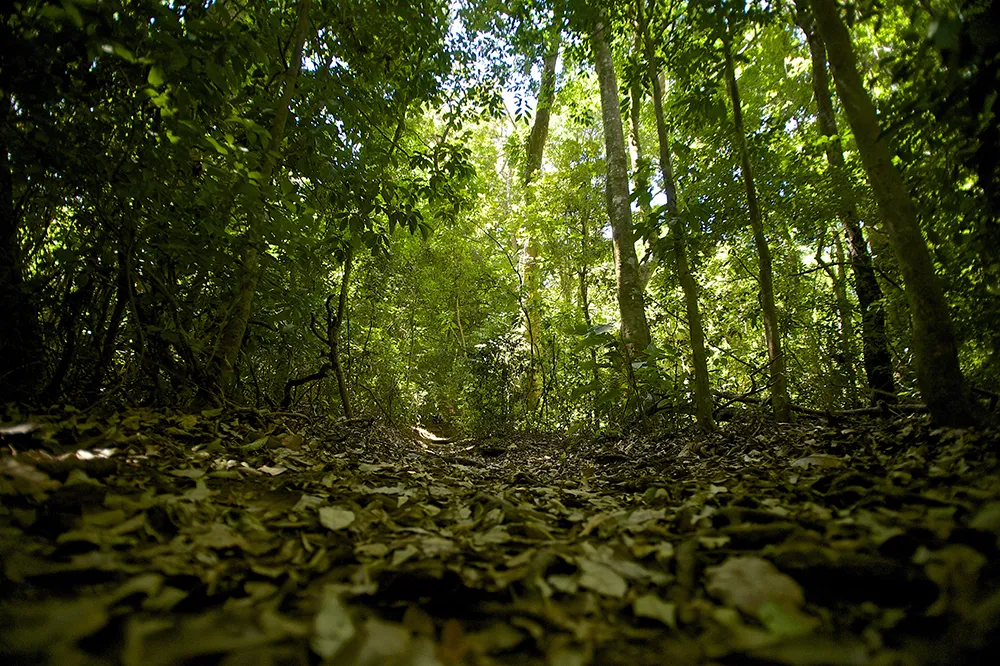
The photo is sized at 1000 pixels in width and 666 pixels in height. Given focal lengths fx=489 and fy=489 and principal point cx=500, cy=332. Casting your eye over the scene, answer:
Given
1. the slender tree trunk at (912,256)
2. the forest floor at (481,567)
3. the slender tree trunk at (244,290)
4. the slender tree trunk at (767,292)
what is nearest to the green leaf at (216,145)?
the slender tree trunk at (244,290)

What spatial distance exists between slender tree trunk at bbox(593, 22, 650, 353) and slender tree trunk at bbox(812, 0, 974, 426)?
2518 millimetres

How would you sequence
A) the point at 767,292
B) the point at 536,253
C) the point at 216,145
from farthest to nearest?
the point at 536,253, the point at 767,292, the point at 216,145

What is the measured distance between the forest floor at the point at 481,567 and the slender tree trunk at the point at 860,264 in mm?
2895

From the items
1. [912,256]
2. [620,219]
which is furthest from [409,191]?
[912,256]

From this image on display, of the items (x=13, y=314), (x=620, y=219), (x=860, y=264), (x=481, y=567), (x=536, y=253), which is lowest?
(x=481, y=567)

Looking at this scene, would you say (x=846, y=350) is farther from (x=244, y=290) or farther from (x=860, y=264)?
(x=244, y=290)

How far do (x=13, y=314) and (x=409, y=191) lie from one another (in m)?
2.45

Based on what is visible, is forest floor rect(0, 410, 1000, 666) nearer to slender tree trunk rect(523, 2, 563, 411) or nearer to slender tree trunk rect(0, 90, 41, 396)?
slender tree trunk rect(0, 90, 41, 396)

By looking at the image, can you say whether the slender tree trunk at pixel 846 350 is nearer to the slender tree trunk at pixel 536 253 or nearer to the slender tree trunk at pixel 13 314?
the slender tree trunk at pixel 536 253

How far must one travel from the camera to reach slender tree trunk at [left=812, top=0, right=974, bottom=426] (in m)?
1.50

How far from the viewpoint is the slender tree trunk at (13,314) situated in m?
1.73

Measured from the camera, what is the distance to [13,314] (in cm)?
177

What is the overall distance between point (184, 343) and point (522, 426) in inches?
174

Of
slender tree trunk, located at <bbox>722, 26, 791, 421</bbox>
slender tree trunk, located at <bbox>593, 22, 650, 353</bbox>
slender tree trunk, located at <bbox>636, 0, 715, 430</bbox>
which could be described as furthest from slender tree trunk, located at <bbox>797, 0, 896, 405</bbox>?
slender tree trunk, located at <bbox>593, 22, 650, 353</bbox>
